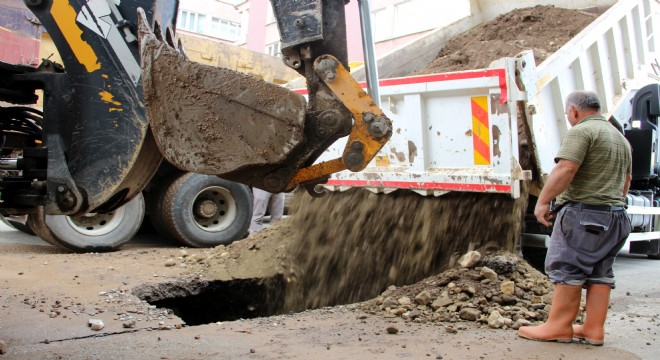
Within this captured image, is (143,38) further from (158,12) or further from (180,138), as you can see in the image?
(180,138)

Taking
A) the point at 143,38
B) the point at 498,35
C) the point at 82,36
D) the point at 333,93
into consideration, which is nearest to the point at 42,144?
the point at 82,36

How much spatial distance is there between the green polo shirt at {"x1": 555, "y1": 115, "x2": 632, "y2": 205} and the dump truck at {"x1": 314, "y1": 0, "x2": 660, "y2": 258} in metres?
0.79

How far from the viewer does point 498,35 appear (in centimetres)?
639

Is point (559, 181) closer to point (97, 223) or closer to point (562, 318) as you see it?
point (562, 318)

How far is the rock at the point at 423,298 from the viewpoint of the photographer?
404 centimetres

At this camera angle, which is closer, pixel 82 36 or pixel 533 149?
pixel 82 36

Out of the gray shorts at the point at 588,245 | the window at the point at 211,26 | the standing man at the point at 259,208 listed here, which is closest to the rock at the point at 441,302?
the gray shorts at the point at 588,245

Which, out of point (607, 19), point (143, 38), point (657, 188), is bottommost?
point (657, 188)

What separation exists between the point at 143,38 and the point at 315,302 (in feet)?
9.79

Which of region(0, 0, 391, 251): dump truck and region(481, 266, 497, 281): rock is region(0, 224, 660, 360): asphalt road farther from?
region(0, 0, 391, 251): dump truck

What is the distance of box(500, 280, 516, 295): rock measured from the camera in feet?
13.2

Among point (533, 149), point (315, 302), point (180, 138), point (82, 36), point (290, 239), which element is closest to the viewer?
point (180, 138)

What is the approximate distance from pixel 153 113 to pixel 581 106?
2.41 meters

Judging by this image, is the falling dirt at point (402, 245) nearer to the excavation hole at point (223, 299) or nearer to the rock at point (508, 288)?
the rock at point (508, 288)
